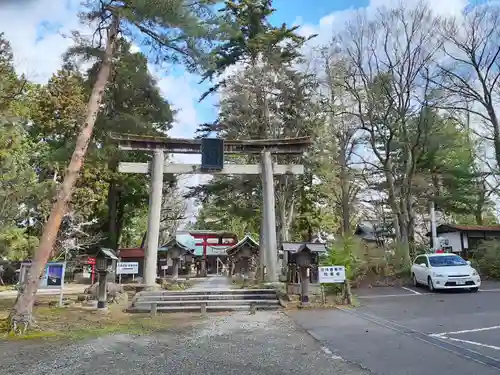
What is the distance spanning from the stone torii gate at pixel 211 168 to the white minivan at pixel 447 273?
5.77 metres

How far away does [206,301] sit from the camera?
11.3 metres

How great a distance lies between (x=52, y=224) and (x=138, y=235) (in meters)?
34.8

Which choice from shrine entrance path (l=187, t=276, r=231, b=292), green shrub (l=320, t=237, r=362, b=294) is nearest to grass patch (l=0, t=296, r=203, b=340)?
shrine entrance path (l=187, t=276, r=231, b=292)

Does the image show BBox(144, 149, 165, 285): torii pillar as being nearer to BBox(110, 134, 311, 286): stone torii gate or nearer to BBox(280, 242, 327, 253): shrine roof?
BBox(110, 134, 311, 286): stone torii gate

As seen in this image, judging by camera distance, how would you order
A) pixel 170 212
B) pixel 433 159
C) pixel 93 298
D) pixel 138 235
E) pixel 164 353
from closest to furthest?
pixel 164 353 → pixel 93 298 → pixel 433 159 → pixel 170 212 → pixel 138 235

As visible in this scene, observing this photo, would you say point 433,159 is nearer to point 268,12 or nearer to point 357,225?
point 357,225

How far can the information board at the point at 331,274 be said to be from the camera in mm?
11727

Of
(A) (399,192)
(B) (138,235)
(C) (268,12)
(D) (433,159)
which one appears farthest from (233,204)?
(B) (138,235)

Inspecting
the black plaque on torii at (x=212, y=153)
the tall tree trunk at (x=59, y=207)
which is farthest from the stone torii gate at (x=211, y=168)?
the tall tree trunk at (x=59, y=207)

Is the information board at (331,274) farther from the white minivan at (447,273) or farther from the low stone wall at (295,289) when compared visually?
the white minivan at (447,273)

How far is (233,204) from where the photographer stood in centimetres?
2278

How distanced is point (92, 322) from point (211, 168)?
23.7 feet

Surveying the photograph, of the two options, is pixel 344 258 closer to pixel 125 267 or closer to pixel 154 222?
pixel 154 222

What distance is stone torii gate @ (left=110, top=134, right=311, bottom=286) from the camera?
14.1 meters
